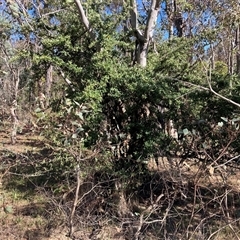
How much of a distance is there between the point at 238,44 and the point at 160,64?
1190 cm

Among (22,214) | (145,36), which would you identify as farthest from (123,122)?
(22,214)

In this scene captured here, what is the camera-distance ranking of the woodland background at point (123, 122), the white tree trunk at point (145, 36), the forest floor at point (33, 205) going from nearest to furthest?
1. the forest floor at point (33, 205)
2. the woodland background at point (123, 122)
3. the white tree trunk at point (145, 36)

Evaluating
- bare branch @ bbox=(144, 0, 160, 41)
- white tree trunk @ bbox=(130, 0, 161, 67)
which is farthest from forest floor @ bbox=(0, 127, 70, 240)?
bare branch @ bbox=(144, 0, 160, 41)

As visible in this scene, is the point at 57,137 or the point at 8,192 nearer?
the point at 57,137

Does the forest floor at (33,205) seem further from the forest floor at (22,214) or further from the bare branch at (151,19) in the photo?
the bare branch at (151,19)

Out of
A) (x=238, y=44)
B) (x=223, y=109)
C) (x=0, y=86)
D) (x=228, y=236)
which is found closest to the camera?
(x=228, y=236)

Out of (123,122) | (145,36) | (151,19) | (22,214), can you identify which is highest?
(151,19)

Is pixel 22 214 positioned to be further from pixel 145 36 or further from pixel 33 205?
pixel 145 36

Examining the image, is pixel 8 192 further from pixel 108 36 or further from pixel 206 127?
pixel 206 127

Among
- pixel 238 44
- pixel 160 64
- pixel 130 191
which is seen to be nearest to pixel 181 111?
pixel 160 64

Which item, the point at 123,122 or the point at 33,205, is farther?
the point at 33,205

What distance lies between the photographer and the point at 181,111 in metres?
5.86

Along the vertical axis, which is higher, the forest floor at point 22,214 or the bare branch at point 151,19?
the bare branch at point 151,19

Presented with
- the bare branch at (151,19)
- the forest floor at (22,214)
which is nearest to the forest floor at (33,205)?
the forest floor at (22,214)
